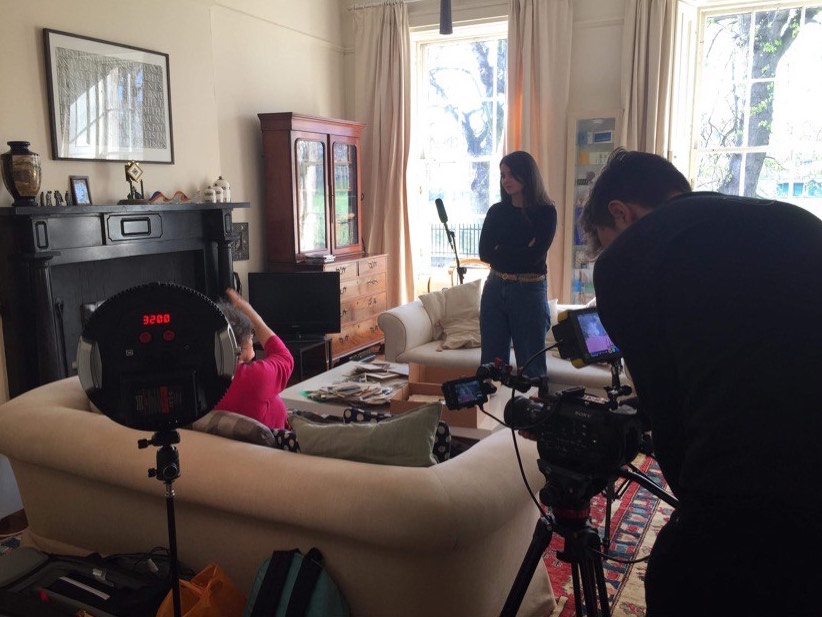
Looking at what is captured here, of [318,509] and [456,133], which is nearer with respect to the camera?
[318,509]

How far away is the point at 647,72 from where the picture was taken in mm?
4844

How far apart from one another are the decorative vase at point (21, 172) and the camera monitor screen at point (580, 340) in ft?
8.77

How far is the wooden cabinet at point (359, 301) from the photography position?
5.16 meters

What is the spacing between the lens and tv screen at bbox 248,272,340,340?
479 centimetres

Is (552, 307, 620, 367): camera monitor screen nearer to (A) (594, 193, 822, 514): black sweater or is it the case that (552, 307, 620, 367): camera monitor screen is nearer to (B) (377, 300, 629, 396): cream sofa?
(A) (594, 193, 822, 514): black sweater

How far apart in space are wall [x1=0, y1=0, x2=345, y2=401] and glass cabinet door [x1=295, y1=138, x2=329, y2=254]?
33 centimetres

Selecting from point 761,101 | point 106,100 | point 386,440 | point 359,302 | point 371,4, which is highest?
point 371,4

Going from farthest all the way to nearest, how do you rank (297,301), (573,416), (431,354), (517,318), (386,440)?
(297,301) → (431,354) → (517,318) → (386,440) → (573,416)

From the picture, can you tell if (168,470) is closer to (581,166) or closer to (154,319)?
(154,319)

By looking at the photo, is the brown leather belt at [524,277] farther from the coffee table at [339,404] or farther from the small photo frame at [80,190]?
the small photo frame at [80,190]

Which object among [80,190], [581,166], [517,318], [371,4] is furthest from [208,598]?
[371,4]

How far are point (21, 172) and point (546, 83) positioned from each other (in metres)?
3.62

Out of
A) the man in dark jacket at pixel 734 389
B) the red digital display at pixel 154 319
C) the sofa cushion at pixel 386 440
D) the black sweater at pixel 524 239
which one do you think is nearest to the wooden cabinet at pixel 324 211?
the black sweater at pixel 524 239

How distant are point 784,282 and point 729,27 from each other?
4786mm
